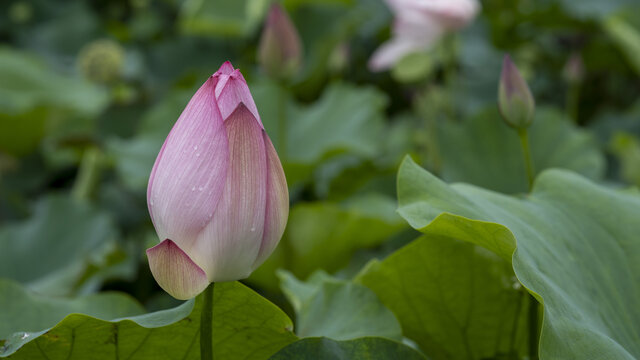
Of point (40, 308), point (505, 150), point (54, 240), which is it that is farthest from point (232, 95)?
point (54, 240)

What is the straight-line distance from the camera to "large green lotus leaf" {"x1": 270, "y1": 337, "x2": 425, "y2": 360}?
0.49 meters

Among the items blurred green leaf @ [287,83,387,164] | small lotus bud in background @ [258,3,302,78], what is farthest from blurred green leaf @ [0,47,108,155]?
small lotus bud in background @ [258,3,302,78]

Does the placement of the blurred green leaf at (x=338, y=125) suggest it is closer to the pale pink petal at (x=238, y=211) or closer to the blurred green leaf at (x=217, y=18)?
the blurred green leaf at (x=217, y=18)

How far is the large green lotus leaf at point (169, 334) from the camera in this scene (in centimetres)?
49

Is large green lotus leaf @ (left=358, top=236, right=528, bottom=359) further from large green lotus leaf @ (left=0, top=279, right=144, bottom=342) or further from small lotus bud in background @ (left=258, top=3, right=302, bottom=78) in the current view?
small lotus bud in background @ (left=258, top=3, right=302, bottom=78)

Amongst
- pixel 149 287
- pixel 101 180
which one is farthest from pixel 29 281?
pixel 101 180

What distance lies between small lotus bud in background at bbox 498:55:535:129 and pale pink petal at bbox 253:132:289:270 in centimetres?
33

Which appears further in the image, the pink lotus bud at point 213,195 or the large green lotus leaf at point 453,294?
the large green lotus leaf at point 453,294

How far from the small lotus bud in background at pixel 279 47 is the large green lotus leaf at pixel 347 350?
0.71 meters

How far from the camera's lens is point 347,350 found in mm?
502

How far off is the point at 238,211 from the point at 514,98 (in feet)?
1.24

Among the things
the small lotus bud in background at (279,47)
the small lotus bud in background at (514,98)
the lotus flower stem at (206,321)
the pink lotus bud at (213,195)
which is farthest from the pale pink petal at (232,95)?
the small lotus bud in background at (279,47)

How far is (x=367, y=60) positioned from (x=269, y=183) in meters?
1.93

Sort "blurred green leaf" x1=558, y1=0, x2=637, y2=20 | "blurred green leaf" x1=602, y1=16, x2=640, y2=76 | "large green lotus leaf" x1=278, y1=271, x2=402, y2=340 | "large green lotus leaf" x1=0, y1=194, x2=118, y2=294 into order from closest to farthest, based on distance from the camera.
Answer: "large green lotus leaf" x1=278, y1=271, x2=402, y2=340 → "large green lotus leaf" x1=0, y1=194, x2=118, y2=294 → "blurred green leaf" x1=602, y1=16, x2=640, y2=76 → "blurred green leaf" x1=558, y1=0, x2=637, y2=20
